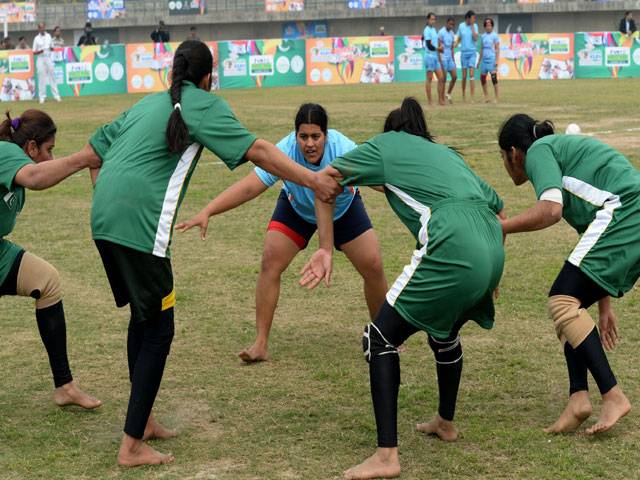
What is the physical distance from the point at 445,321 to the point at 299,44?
109 feet

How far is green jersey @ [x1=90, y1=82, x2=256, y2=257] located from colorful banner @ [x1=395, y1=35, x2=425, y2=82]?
3240 cm

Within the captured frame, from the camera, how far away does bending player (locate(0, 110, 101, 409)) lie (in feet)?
17.6

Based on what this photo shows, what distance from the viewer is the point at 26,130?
578 centimetres

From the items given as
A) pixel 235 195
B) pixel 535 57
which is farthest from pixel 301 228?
pixel 535 57

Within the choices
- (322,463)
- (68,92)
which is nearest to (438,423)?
(322,463)

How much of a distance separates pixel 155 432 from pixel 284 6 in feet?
153

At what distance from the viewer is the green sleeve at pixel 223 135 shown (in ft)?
16.2

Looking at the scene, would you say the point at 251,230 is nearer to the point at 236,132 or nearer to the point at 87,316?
the point at 87,316

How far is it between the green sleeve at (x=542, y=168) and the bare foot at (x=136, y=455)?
2272mm

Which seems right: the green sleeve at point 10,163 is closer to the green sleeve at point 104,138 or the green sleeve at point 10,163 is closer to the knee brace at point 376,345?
the green sleeve at point 104,138

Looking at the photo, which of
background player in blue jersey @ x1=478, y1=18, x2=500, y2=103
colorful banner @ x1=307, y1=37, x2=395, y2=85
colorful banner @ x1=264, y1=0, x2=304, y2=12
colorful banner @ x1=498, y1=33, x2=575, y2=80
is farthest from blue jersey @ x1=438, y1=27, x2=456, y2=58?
colorful banner @ x1=264, y1=0, x2=304, y2=12

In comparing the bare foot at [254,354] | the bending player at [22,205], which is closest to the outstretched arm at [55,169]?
the bending player at [22,205]

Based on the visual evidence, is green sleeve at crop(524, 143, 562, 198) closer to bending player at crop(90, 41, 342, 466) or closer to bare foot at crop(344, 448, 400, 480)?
bending player at crop(90, 41, 342, 466)

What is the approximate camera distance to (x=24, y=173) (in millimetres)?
5402
